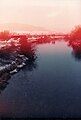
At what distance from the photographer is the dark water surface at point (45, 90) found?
9.16m

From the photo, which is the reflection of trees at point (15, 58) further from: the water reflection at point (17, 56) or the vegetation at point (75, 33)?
the vegetation at point (75, 33)

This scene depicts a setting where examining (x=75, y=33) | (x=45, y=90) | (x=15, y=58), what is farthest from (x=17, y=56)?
(x=45, y=90)

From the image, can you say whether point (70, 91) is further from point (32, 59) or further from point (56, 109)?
point (32, 59)

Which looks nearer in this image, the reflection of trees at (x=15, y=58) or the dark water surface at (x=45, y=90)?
the dark water surface at (x=45, y=90)

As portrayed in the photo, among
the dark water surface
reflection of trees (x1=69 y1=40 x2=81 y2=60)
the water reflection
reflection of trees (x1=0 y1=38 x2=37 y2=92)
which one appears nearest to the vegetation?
reflection of trees (x1=69 y1=40 x2=81 y2=60)

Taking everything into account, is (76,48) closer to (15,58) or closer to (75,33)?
(75,33)

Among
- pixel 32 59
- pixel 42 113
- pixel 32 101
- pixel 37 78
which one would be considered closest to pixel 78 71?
pixel 37 78

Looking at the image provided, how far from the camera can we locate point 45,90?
1110 centimetres

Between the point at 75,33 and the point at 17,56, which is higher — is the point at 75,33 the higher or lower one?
the higher one

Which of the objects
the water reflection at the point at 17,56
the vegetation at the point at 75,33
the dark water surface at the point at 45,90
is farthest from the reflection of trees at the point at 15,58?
the vegetation at the point at 75,33

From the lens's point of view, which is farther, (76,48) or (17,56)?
(76,48)

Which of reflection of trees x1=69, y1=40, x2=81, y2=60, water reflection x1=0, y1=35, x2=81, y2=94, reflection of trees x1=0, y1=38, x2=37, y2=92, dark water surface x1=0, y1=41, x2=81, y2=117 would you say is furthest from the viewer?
reflection of trees x1=69, y1=40, x2=81, y2=60

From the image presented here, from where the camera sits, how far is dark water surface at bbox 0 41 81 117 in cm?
916

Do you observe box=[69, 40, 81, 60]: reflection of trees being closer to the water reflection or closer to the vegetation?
the water reflection
